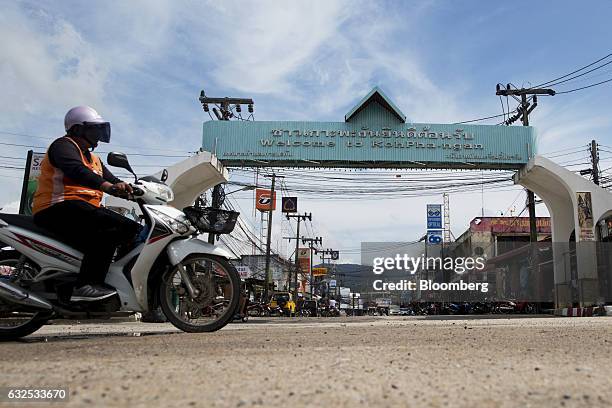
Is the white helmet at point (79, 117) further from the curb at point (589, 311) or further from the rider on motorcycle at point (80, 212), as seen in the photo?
the curb at point (589, 311)

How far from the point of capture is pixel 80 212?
4.51 m

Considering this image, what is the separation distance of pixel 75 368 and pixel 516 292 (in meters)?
33.6

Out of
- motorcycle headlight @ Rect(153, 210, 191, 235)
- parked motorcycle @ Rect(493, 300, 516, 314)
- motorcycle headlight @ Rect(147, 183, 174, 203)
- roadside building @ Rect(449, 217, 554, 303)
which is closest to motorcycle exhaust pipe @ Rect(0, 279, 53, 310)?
motorcycle headlight @ Rect(153, 210, 191, 235)

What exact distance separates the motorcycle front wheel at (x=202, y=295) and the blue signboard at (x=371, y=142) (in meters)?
13.2

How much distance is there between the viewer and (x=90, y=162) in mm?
4871

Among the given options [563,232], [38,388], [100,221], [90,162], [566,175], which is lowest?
[38,388]

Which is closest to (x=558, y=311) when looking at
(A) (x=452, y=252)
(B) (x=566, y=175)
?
(B) (x=566, y=175)

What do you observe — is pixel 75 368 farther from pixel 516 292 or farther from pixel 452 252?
pixel 452 252

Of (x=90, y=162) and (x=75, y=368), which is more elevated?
(x=90, y=162)

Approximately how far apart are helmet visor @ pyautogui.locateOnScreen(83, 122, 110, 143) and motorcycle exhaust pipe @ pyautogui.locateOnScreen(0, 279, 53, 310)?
4.49 feet

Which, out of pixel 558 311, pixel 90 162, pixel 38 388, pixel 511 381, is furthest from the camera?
pixel 558 311

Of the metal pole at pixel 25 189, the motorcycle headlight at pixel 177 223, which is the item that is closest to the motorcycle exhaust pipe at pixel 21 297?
the motorcycle headlight at pixel 177 223

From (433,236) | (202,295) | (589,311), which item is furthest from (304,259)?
(202,295)

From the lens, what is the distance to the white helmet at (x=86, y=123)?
4750 millimetres
